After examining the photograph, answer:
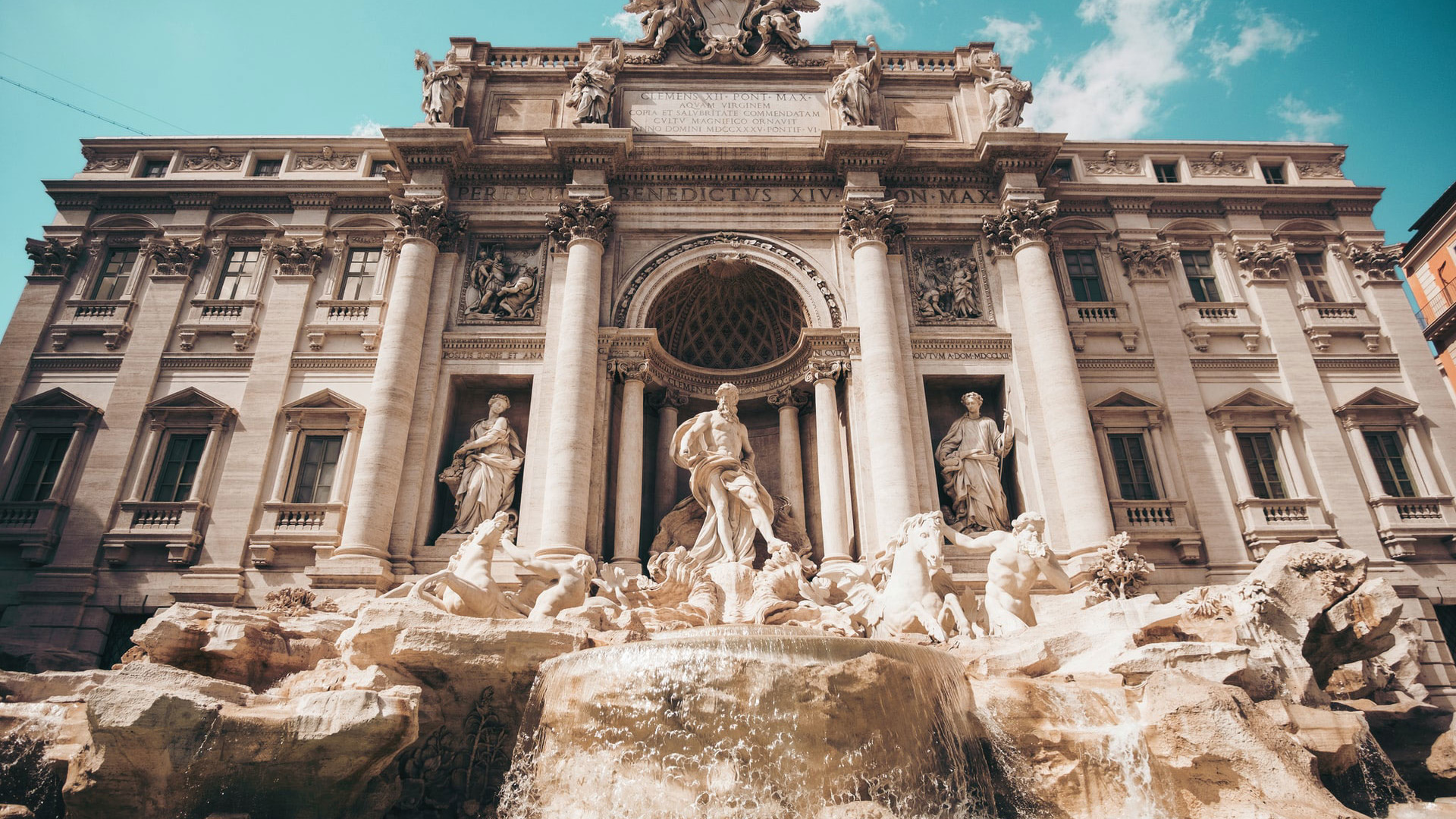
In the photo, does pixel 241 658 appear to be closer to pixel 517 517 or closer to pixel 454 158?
pixel 517 517

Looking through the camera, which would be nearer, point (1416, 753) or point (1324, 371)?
point (1416, 753)

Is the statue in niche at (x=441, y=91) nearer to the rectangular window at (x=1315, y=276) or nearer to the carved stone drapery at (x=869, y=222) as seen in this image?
the carved stone drapery at (x=869, y=222)

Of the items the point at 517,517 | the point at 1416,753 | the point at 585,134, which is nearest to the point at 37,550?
the point at 517,517

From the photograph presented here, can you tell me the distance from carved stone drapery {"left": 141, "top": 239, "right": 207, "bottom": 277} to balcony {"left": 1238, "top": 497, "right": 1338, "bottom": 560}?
26288 mm

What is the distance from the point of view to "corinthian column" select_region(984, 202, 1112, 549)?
1650 cm

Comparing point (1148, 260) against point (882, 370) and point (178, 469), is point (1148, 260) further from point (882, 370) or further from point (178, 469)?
point (178, 469)

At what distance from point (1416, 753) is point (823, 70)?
19.4 metres

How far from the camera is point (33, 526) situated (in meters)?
17.3

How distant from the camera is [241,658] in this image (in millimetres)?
10672

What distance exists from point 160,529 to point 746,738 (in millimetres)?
15708

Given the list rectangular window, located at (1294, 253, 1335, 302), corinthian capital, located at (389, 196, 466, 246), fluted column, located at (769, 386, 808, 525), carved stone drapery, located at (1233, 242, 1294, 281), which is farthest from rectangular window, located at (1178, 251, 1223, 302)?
corinthian capital, located at (389, 196, 466, 246)

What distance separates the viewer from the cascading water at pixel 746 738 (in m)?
7.69

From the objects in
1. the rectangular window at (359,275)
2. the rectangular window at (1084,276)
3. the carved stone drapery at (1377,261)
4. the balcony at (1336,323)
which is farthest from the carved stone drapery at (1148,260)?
the rectangular window at (359,275)

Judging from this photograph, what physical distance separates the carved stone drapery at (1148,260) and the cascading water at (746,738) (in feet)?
52.8
